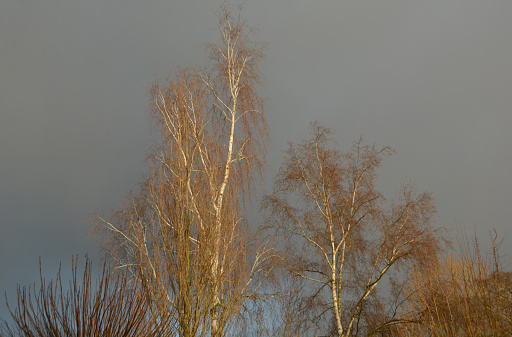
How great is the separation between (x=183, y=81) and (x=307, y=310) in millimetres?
7270

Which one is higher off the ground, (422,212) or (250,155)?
(250,155)

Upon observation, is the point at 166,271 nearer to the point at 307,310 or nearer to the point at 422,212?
the point at 307,310

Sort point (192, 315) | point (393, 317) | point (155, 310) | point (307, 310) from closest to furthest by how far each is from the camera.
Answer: point (155, 310) < point (192, 315) < point (393, 317) < point (307, 310)

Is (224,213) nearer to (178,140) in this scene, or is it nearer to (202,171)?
(202,171)

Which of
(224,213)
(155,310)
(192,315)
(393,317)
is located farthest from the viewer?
(393,317)

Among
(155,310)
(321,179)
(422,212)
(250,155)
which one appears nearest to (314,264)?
(321,179)

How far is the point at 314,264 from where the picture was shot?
38.6ft

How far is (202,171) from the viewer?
551 cm

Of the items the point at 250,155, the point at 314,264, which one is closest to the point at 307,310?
the point at 314,264

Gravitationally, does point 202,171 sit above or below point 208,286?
above

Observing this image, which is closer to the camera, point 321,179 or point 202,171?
point 202,171

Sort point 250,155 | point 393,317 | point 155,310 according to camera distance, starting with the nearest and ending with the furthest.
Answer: point 155,310 < point 250,155 < point 393,317

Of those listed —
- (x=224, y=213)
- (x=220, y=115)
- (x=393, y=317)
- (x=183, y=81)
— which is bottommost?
(x=393, y=317)

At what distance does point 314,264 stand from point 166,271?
749 cm
